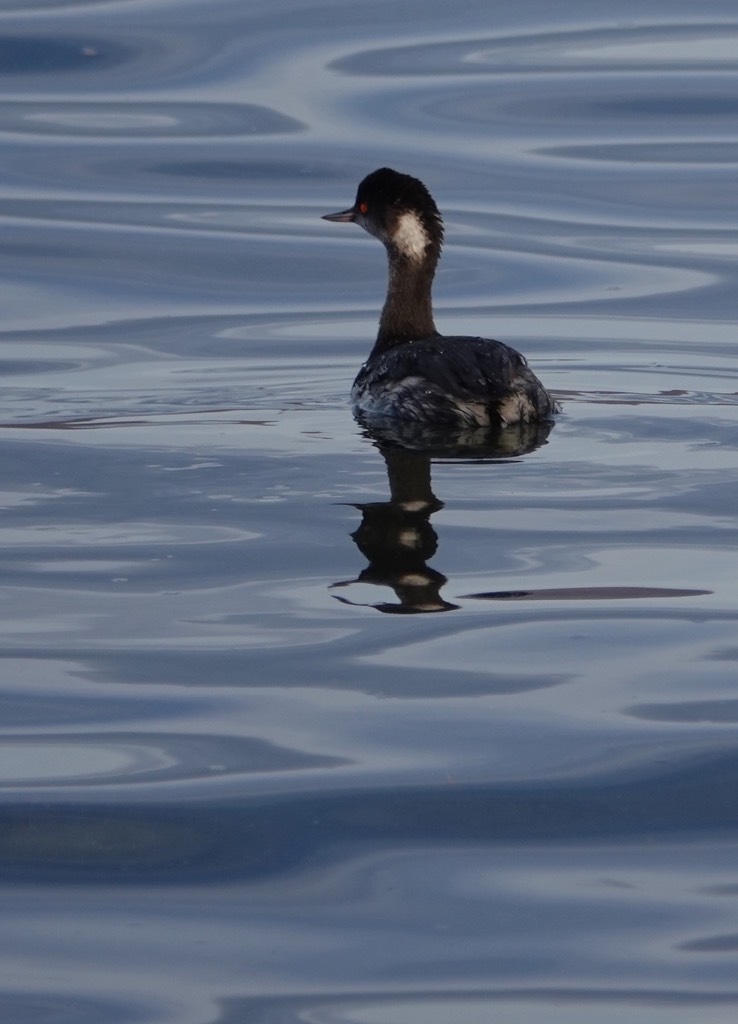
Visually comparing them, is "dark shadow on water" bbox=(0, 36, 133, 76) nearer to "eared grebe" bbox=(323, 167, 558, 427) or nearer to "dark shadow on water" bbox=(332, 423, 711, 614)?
"eared grebe" bbox=(323, 167, 558, 427)

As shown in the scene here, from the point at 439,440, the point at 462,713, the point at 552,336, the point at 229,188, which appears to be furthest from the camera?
the point at 229,188

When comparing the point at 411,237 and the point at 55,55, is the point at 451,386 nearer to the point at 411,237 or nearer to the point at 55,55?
the point at 411,237

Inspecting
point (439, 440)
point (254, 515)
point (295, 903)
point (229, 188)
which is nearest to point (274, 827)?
point (295, 903)

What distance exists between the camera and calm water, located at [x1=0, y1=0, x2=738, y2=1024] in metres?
3.41

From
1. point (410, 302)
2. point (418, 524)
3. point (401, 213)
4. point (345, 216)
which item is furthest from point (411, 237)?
point (418, 524)

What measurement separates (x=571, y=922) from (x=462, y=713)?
100 centimetres

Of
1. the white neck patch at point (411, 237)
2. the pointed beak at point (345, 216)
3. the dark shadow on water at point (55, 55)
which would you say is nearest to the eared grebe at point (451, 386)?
the white neck patch at point (411, 237)

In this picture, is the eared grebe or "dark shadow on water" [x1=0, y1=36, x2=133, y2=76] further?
"dark shadow on water" [x1=0, y1=36, x2=133, y2=76]

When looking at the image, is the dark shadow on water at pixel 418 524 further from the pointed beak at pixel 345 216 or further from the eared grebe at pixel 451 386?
the pointed beak at pixel 345 216

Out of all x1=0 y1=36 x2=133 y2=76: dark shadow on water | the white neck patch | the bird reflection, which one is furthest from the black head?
x1=0 y1=36 x2=133 y2=76: dark shadow on water

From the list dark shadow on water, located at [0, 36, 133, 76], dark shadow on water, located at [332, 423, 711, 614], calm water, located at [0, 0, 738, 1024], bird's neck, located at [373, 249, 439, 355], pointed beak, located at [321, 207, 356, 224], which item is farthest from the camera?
dark shadow on water, located at [0, 36, 133, 76]

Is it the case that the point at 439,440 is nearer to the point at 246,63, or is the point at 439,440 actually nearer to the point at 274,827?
the point at 274,827

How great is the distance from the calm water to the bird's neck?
0.57 m

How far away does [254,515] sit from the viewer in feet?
20.9
